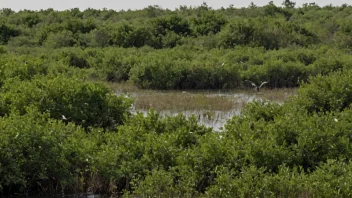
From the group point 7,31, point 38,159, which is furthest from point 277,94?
point 7,31

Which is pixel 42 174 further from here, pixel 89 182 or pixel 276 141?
pixel 276 141

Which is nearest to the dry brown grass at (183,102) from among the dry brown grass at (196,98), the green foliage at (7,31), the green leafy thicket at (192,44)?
the dry brown grass at (196,98)

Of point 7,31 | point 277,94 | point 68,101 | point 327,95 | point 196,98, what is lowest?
point 277,94

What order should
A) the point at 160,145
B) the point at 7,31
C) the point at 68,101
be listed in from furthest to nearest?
the point at 7,31 < the point at 68,101 < the point at 160,145

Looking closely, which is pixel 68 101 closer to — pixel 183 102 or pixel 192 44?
pixel 183 102

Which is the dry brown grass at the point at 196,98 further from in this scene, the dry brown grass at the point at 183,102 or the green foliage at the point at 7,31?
the green foliage at the point at 7,31

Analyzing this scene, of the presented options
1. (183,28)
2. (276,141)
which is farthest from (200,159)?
(183,28)

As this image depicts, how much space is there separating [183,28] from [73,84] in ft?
89.3

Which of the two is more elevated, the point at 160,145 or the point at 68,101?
the point at 68,101

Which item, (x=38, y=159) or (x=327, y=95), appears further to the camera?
(x=327, y=95)

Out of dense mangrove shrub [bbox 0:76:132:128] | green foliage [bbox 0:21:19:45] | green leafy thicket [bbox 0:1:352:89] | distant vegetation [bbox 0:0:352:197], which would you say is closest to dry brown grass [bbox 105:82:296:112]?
green leafy thicket [bbox 0:1:352:89]

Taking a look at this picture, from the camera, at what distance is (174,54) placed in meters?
28.9

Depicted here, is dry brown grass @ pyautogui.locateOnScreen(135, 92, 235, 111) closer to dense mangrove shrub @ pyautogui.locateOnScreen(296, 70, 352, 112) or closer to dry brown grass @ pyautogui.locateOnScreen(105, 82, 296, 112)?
dry brown grass @ pyautogui.locateOnScreen(105, 82, 296, 112)

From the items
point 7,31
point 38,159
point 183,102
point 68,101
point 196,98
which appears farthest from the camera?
point 7,31
